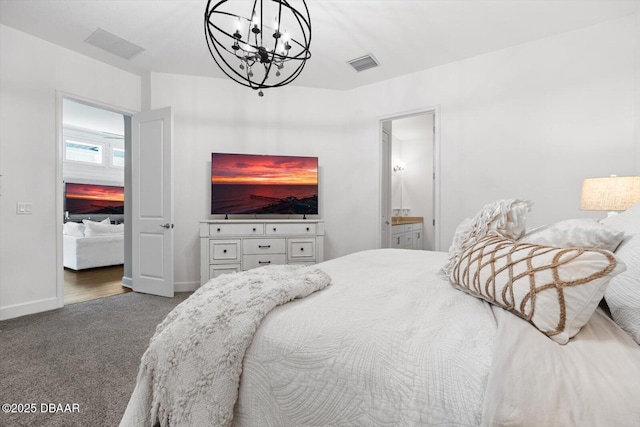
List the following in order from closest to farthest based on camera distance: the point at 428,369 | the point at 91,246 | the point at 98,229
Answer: the point at 428,369
the point at 91,246
the point at 98,229

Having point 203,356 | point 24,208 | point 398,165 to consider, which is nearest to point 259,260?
point 24,208

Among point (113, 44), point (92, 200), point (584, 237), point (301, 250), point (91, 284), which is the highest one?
point (113, 44)

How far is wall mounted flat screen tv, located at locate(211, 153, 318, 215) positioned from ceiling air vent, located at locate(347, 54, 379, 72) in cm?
122

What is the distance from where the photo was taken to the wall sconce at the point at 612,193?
2.03m

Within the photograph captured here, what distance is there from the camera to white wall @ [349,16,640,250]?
266cm

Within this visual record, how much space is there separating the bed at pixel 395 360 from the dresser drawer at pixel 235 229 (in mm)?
2533

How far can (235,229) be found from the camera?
3.58 meters

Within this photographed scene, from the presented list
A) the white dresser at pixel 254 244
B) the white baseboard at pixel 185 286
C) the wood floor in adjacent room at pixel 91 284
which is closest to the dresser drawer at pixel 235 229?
the white dresser at pixel 254 244

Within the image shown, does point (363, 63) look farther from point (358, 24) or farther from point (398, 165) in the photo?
point (398, 165)

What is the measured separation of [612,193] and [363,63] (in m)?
2.69

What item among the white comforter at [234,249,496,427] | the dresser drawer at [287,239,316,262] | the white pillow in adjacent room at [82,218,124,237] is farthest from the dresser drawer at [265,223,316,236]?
the white pillow in adjacent room at [82,218,124,237]

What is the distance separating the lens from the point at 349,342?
770 millimetres

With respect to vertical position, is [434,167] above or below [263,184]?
above

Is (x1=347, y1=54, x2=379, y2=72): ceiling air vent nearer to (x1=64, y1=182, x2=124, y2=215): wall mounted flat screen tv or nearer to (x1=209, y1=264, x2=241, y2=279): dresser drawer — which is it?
(x1=209, y1=264, x2=241, y2=279): dresser drawer
